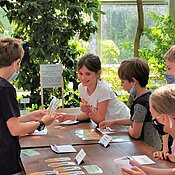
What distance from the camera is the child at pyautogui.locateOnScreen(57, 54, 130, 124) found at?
3105 mm

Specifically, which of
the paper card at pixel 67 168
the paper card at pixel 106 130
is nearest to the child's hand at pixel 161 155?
the paper card at pixel 67 168

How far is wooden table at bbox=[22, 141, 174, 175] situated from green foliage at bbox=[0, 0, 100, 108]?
2.66 m

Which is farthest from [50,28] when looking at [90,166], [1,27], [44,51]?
[90,166]

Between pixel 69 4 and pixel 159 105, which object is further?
pixel 69 4

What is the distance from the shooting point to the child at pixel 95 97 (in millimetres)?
3105

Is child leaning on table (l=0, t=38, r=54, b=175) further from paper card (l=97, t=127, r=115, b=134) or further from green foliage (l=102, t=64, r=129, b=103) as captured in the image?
green foliage (l=102, t=64, r=129, b=103)

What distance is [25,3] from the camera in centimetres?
489

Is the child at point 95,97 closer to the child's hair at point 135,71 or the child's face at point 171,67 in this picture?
the child's hair at point 135,71

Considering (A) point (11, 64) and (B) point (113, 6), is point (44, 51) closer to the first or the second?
(B) point (113, 6)

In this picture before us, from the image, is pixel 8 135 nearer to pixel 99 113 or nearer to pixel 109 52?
pixel 99 113

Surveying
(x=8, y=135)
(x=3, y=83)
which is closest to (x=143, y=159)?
(x=8, y=135)

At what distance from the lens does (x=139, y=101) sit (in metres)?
2.64

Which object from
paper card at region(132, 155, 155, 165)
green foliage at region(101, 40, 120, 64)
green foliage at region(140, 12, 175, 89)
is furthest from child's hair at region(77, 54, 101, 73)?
green foliage at region(101, 40, 120, 64)

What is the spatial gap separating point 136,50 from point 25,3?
1.66 m
